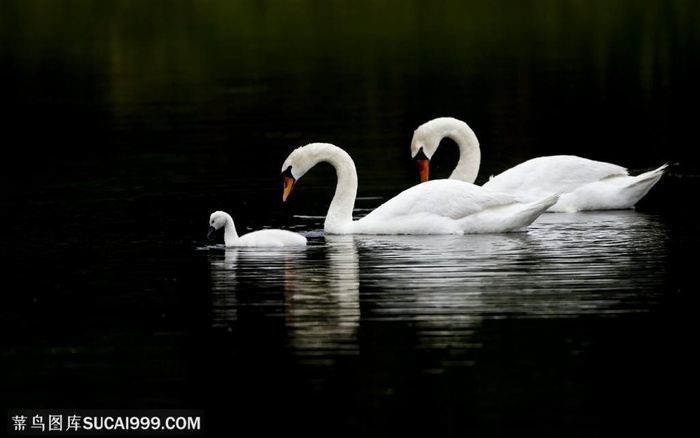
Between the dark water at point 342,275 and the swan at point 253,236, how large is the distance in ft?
1.01

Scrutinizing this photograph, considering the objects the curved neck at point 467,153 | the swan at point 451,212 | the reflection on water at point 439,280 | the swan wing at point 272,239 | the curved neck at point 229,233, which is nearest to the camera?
the reflection on water at point 439,280

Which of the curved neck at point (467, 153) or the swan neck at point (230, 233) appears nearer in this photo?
the swan neck at point (230, 233)

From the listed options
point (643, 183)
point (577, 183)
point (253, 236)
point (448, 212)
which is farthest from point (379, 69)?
point (253, 236)

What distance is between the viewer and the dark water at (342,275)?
1114 centimetres

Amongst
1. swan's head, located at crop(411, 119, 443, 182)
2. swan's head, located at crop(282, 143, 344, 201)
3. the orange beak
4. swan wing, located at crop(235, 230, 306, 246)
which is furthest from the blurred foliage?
swan wing, located at crop(235, 230, 306, 246)

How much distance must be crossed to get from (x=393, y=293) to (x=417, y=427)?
3822 millimetres

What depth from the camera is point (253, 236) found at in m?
17.2

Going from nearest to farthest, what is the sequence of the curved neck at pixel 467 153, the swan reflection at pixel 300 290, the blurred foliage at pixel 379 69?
the swan reflection at pixel 300 290
the curved neck at pixel 467 153
the blurred foliage at pixel 379 69

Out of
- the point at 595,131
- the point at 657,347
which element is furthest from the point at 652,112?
the point at 657,347

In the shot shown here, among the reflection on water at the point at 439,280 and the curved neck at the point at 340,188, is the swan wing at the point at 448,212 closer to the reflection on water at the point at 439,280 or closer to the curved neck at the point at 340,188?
the reflection on water at the point at 439,280

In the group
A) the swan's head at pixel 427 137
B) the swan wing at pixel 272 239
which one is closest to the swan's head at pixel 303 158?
the swan wing at pixel 272 239

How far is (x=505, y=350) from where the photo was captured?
1200 centimetres

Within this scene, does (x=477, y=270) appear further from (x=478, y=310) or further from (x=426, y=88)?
(x=426, y=88)

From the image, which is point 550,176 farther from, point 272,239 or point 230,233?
point 230,233
